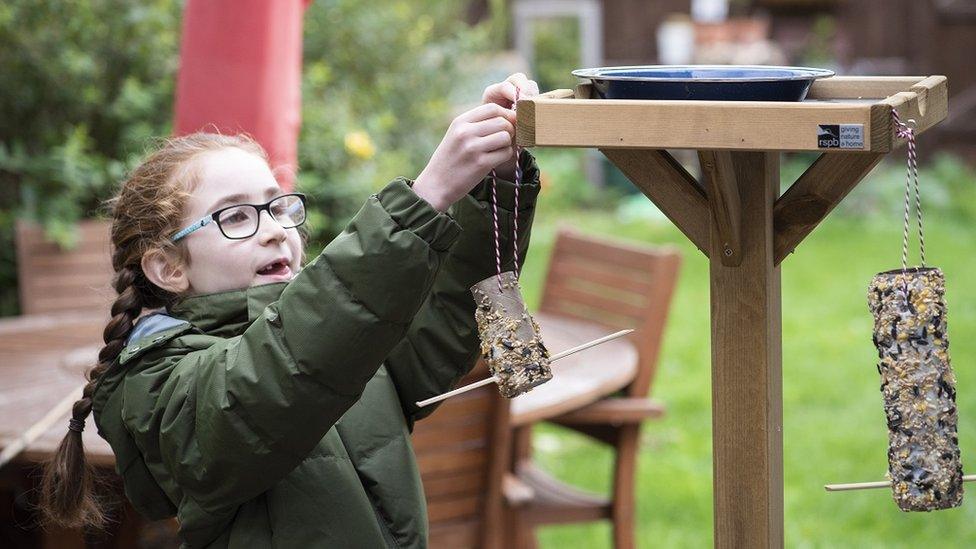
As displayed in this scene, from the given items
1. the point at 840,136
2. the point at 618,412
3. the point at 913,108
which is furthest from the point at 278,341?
the point at 618,412

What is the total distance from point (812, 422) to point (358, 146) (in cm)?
221

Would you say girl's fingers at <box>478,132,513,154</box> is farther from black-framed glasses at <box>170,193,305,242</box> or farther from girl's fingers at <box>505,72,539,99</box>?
black-framed glasses at <box>170,193,305,242</box>

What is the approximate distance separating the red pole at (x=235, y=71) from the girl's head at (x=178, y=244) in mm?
1079

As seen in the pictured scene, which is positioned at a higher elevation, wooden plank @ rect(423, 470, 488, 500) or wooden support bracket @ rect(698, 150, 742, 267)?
wooden support bracket @ rect(698, 150, 742, 267)

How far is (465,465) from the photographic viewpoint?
9.46 ft

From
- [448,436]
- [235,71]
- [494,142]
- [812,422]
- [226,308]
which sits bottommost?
[812,422]

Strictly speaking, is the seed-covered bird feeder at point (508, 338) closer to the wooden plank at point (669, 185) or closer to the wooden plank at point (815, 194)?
the wooden plank at point (669, 185)

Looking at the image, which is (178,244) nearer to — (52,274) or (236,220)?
(236,220)

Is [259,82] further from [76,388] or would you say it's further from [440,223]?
[440,223]

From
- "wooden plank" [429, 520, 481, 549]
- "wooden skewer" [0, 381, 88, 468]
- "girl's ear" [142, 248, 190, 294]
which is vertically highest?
"girl's ear" [142, 248, 190, 294]

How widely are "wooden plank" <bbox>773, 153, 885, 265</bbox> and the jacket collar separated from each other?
709mm

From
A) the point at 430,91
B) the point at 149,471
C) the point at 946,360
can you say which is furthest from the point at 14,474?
the point at 430,91

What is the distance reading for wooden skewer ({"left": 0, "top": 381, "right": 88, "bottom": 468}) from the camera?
266 centimetres

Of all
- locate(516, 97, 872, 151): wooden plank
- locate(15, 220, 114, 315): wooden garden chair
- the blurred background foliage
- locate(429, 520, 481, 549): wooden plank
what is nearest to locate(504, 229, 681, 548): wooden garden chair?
locate(429, 520, 481, 549): wooden plank
